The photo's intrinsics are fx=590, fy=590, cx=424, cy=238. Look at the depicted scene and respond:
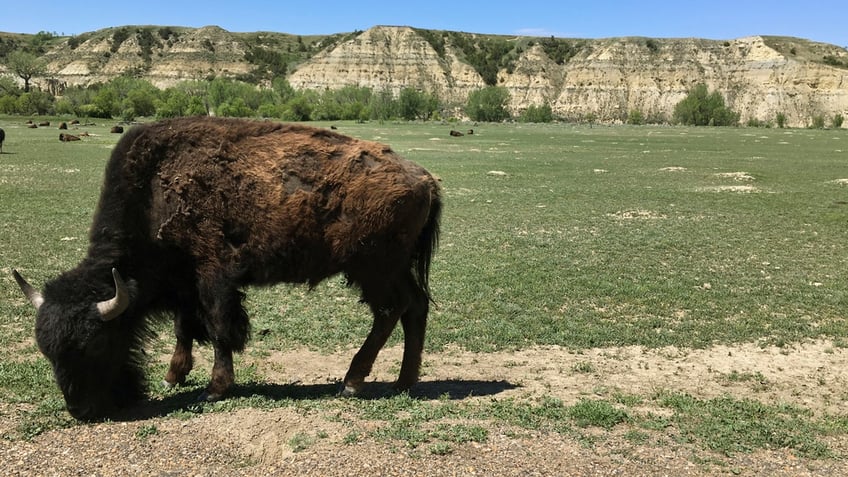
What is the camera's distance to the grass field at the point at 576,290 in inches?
213

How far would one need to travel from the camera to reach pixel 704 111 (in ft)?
349

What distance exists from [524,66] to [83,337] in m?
143

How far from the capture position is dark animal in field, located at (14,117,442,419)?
213 inches

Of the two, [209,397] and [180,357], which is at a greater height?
[180,357]

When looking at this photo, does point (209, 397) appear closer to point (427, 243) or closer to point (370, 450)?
point (370, 450)

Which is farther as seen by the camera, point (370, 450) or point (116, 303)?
point (116, 303)

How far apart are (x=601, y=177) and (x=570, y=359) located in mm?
20920

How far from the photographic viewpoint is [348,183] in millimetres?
5562

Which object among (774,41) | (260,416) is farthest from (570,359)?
(774,41)

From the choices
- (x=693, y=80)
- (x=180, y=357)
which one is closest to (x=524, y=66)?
(x=693, y=80)

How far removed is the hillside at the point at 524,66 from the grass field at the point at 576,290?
11355cm

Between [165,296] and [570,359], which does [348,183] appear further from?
[570,359]

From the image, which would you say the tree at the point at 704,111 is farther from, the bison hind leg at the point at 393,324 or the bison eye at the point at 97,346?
the bison eye at the point at 97,346

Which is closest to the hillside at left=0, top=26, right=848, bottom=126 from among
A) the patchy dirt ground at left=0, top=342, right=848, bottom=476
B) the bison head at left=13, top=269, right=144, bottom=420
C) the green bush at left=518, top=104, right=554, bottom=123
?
the green bush at left=518, top=104, right=554, bottom=123
